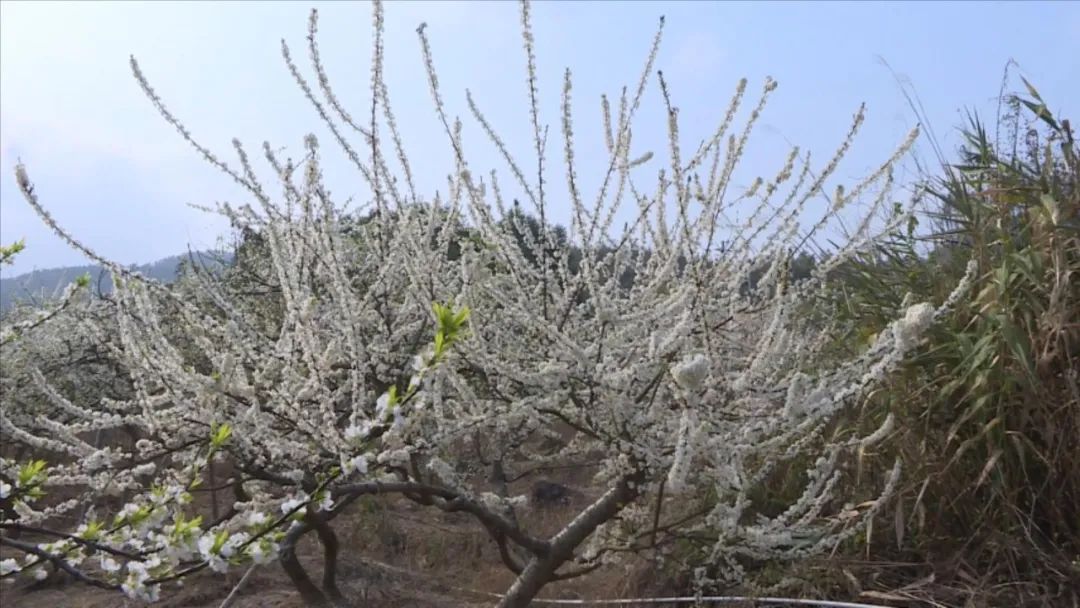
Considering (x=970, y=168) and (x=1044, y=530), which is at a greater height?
(x=970, y=168)

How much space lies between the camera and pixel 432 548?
20.4 feet

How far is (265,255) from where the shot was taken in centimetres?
835

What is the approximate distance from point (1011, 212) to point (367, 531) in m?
4.26

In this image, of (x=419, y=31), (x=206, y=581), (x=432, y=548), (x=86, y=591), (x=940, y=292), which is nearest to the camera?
(x=419, y=31)

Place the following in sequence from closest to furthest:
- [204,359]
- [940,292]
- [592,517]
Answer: [592,517]
[940,292]
[204,359]

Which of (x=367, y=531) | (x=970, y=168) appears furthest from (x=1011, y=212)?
(x=367, y=531)

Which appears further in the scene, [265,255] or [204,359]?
[265,255]

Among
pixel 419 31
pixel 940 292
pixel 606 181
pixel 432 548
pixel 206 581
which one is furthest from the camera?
pixel 432 548

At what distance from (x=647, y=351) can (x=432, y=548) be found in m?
3.31

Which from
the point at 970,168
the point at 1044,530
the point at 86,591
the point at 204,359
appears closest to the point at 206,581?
the point at 86,591

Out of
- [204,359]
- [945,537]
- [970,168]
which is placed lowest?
[945,537]

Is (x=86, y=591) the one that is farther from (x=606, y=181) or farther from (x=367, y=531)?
(x=606, y=181)

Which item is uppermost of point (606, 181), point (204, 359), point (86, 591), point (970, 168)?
point (970, 168)

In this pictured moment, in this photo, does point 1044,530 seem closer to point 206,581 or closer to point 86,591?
point 206,581
